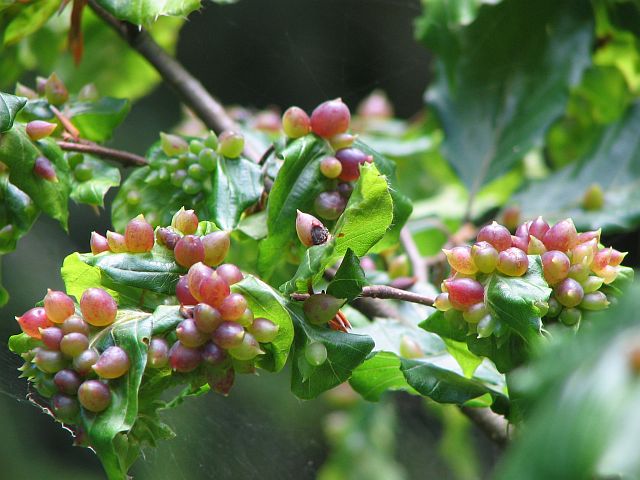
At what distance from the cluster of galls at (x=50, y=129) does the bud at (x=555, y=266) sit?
26 cm

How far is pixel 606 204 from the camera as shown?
0.74 metres

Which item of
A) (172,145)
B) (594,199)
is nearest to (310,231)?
(172,145)

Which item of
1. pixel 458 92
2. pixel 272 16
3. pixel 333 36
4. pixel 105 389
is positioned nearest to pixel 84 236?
pixel 105 389

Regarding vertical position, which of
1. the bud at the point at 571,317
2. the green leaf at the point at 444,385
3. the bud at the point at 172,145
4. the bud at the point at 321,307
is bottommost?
the green leaf at the point at 444,385

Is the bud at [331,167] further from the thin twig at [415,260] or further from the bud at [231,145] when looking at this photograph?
the thin twig at [415,260]

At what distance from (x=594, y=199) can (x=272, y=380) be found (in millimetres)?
354

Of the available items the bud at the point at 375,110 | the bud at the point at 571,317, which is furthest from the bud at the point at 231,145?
the bud at the point at 375,110

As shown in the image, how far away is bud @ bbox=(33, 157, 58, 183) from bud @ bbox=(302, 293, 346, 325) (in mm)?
162

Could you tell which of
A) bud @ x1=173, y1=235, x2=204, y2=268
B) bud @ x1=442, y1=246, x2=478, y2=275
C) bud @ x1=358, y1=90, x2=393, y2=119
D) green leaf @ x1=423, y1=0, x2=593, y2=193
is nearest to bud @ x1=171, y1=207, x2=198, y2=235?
bud @ x1=173, y1=235, x2=204, y2=268

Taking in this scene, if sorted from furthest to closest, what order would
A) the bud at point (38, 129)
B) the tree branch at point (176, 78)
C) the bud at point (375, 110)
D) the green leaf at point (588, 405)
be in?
the bud at point (375, 110), the tree branch at point (176, 78), the bud at point (38, 129), the green leaf at point (588, 405)

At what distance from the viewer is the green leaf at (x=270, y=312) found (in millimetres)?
357

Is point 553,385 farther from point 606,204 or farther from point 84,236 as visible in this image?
point 606,204

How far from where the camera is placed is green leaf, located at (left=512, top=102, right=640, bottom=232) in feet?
2.42

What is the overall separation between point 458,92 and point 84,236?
1.28ft
